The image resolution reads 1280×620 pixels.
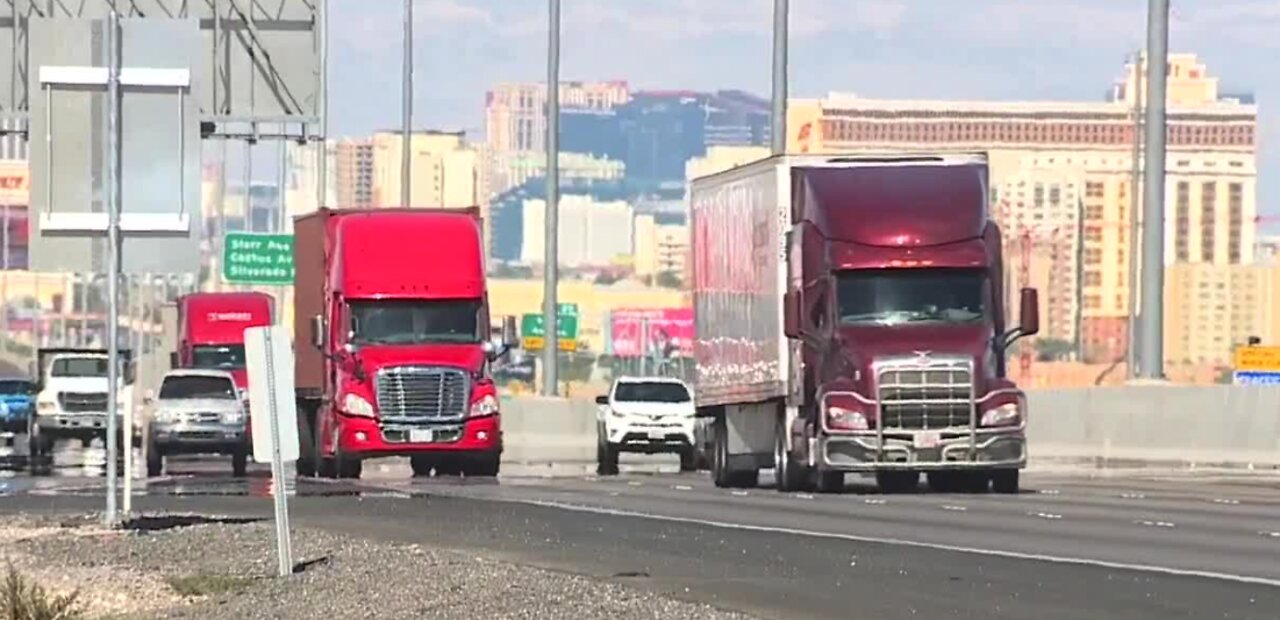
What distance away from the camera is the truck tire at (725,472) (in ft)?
122

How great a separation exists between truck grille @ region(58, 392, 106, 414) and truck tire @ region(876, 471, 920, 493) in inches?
849

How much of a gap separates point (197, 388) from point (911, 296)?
17362mm

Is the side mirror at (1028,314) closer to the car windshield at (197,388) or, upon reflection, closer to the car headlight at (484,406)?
the car headlight at (484,406)

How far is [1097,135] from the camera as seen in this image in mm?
199000

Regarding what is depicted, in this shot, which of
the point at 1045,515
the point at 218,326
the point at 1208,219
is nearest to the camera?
the point at 1045,515

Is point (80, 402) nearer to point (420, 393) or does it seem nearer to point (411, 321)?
point (411, 321)

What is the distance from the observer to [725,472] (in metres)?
37.2

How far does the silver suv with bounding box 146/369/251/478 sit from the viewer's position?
45906 mm

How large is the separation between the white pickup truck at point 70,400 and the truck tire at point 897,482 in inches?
826

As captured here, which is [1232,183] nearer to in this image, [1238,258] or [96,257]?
[1238,258]

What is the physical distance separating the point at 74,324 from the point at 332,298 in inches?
6135

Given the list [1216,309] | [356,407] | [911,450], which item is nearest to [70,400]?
[356,407]

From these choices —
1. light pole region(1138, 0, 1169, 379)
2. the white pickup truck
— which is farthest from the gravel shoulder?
the white pickup truck

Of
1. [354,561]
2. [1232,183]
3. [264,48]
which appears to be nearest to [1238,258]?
[1232,183]
